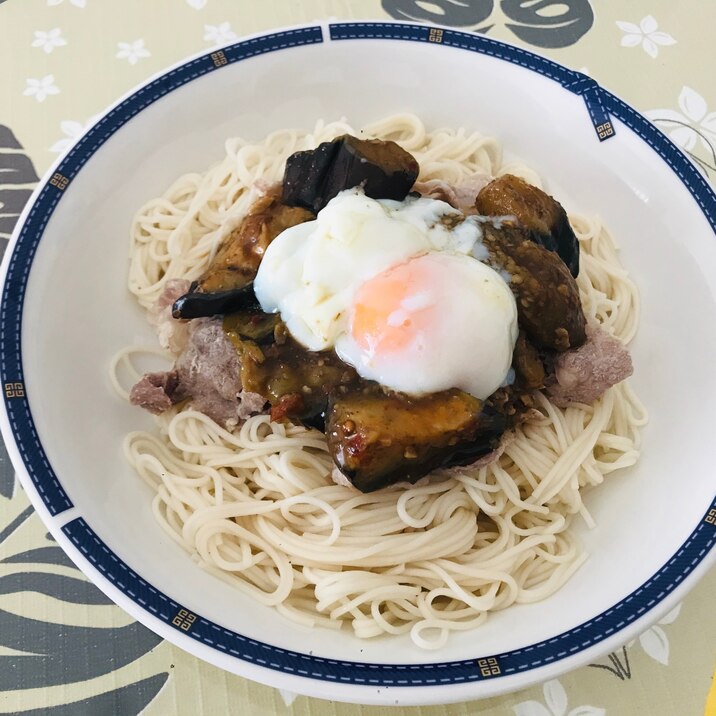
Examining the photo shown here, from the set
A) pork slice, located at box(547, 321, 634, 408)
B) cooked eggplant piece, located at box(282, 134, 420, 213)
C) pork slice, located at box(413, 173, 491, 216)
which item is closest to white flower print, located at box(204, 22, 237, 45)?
cooked eggplant piece, located at box(282, 134, 420, 213)

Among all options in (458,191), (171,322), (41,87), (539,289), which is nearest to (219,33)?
(41,87)

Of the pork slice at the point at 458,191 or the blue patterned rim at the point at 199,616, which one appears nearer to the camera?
the blue patterned rim at the point at 199,616

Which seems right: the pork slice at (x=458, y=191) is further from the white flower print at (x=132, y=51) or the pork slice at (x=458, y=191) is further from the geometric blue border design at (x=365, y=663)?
the white flower print at (x=132, y=51)

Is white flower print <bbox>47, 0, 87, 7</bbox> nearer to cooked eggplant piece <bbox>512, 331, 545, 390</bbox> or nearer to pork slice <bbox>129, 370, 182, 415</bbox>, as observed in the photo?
pork slice <bbox>129, 370, 182, 415</bbox>

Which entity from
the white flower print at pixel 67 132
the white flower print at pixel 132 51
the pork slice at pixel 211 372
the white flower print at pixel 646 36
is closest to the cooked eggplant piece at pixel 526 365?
the pork slice at pixel 211 372

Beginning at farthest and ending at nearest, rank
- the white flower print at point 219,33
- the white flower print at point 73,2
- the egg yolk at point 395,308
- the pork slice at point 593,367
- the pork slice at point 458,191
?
the white flower print at point 73,2, the white flower print at point 219,33, the pork slice at point 458,191, the pork slice at point 593,367, the egg yolk at point 395,308

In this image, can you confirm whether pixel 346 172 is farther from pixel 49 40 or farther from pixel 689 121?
pixel 49 40
